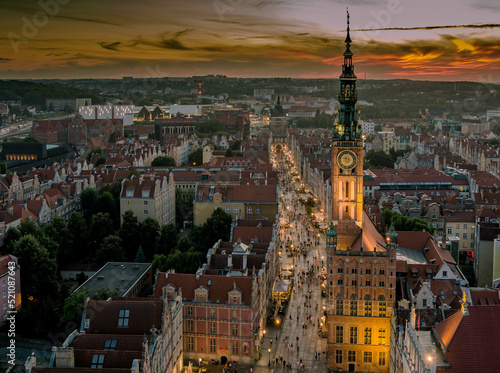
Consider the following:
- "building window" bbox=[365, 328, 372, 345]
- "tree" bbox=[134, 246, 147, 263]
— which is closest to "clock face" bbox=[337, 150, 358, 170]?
"building window" bbox=[365, 328, 372, 345]

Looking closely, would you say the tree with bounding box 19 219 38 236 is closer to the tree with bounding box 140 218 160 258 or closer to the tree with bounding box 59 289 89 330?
the tree with bounding box 140 218 160 258

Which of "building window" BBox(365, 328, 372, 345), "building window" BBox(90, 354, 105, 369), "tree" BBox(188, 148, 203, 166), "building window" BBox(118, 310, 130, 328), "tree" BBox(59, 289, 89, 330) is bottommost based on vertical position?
"building window" BBox(365, 328, 372, 345)

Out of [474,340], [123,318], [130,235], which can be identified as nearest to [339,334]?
[474,340]

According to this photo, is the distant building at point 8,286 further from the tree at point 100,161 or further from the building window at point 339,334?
the tree at point 100,161

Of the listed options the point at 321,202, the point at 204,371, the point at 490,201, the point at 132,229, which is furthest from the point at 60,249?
the point at 490,201

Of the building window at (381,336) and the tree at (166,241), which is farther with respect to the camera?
the tree at (166,241)

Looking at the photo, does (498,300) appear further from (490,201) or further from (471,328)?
(490,201)

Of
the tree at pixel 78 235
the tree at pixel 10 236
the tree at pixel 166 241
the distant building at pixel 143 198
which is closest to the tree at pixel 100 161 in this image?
the distant building at pixel 143 198

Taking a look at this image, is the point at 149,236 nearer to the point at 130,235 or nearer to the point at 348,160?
the point at 130,235
